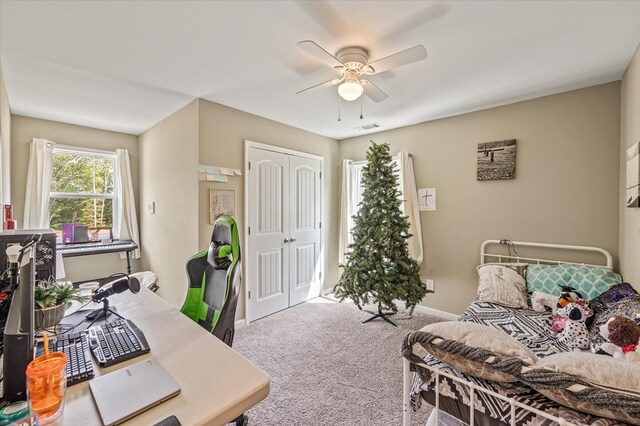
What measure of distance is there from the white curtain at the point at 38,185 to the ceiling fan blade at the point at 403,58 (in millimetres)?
4031

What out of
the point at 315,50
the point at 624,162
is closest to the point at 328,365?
the point at 315,50

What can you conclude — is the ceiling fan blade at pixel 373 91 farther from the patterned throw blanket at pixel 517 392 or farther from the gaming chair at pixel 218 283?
the patterned throw blanket at pixel 517 392

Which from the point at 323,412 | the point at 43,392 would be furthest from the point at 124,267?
the point at 43,392

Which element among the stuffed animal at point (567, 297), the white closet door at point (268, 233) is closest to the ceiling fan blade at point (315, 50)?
the white closet door at point (268, 233)

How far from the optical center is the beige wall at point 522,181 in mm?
2508

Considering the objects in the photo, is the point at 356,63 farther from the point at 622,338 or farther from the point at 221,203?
the point at 622,338

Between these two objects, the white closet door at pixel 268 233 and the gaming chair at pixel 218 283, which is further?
the white closet door at pixel 268 233

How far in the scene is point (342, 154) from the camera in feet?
15.1

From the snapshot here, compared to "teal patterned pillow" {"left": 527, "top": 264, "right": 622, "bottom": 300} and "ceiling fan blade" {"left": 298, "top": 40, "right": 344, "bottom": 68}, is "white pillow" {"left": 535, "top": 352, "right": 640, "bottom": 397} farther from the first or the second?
"ceiling fan blade" {"left": 298, "top": 40, "right": 344, "bottom": 68}

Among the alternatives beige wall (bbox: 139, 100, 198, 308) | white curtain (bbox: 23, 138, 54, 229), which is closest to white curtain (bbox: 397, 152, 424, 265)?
beige wall (bbox: 139, 100, 198, 308)

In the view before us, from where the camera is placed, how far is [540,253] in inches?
111

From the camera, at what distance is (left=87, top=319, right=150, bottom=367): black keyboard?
1021 mm

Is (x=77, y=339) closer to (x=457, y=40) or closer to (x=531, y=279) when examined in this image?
(x=457, y=40)

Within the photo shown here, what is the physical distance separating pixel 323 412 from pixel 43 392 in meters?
1.66
